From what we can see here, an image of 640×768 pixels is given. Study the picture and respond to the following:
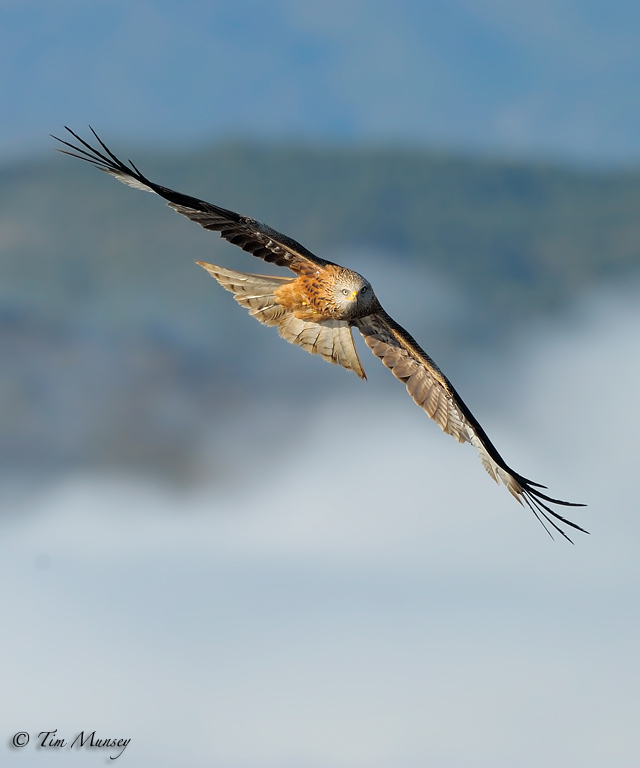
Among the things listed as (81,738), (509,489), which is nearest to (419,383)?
(509,489)

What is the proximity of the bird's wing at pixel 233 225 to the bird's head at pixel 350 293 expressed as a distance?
0.36 metres

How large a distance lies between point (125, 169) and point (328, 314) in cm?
302

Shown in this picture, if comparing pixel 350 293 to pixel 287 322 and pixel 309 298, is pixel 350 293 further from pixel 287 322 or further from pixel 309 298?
pixel 287 322

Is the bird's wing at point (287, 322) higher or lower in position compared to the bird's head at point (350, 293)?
lower

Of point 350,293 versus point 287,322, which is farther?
point 287,322

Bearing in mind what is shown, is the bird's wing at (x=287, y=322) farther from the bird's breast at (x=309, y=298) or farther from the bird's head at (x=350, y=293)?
the bird's head at (x=350, y=293)

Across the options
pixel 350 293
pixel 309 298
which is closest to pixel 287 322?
pixel 309 298

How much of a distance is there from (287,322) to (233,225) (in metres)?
1.88

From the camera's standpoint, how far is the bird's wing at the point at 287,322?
12.7 meters

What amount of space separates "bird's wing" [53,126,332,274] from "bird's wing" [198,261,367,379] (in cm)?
62

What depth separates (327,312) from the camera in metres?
12.1

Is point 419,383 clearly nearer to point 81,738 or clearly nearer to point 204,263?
point 204,263

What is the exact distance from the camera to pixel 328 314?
477 inches

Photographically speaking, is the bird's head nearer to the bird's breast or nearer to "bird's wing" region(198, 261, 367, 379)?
the bird's breast
